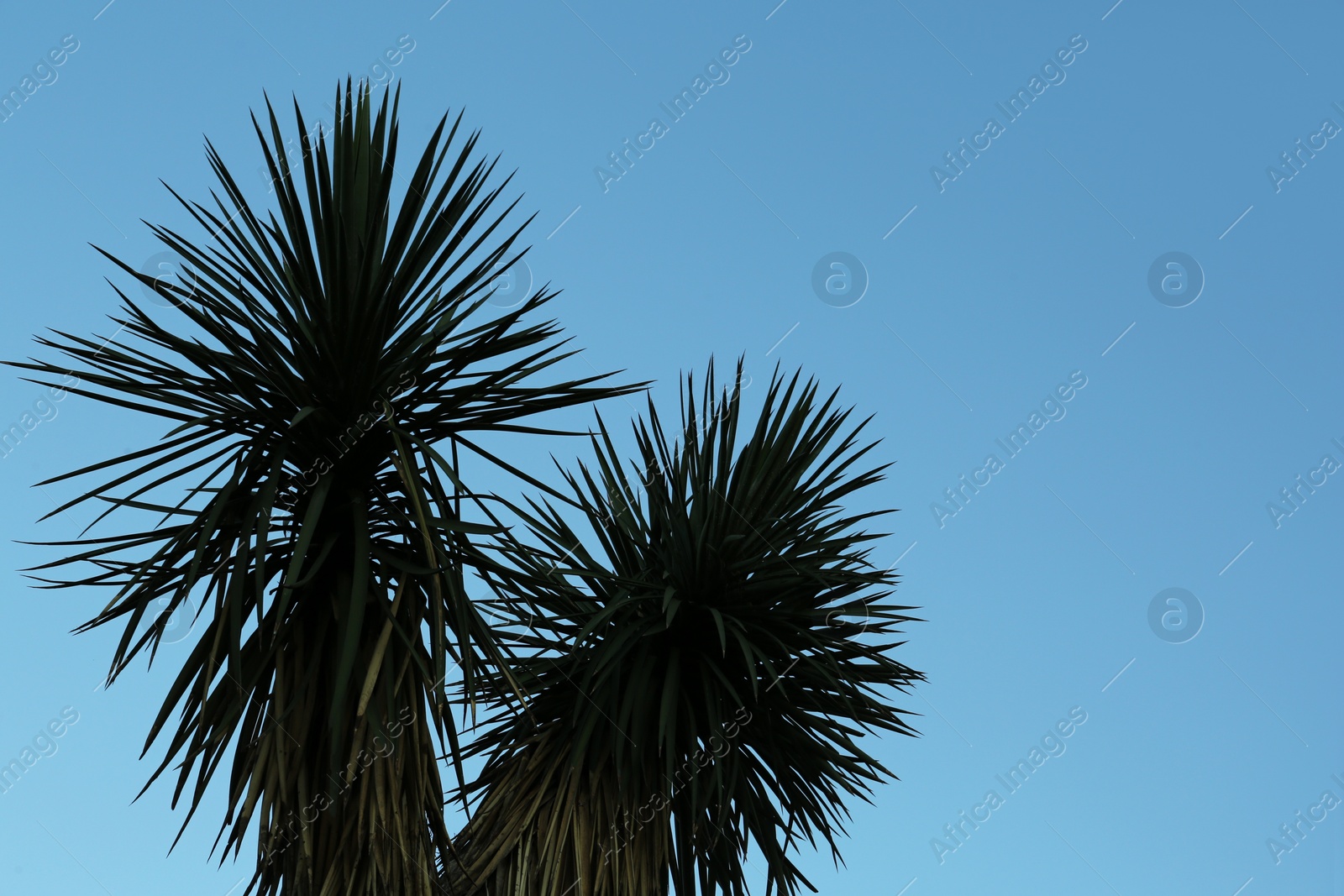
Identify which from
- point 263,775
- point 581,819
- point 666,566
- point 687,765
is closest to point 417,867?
point 263,775

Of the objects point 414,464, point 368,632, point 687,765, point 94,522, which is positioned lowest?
point 687,765

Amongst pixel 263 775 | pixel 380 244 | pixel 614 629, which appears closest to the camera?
pixel 263 775

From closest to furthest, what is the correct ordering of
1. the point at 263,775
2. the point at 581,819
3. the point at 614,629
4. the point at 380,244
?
the point at 263,775, the point at 380,244, the point at 581,819, the point at 614,629

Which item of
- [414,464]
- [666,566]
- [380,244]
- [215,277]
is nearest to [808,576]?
[666,566]

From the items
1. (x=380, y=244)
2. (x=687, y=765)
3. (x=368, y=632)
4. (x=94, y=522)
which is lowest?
(x=687, y=765)

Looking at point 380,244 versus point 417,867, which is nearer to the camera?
point 417,867

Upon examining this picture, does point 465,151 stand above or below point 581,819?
above

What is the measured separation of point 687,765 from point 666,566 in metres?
1.00

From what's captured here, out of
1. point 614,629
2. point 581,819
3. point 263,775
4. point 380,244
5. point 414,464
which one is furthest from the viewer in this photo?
point 614,629

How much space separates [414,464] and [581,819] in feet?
6.07

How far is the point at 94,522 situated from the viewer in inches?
187

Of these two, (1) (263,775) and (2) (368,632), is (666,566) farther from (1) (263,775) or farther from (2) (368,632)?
(1) (263,775)

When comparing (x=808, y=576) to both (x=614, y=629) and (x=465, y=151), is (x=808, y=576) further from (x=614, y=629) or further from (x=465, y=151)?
(x=465, y=151)

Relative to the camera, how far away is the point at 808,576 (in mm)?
6141
